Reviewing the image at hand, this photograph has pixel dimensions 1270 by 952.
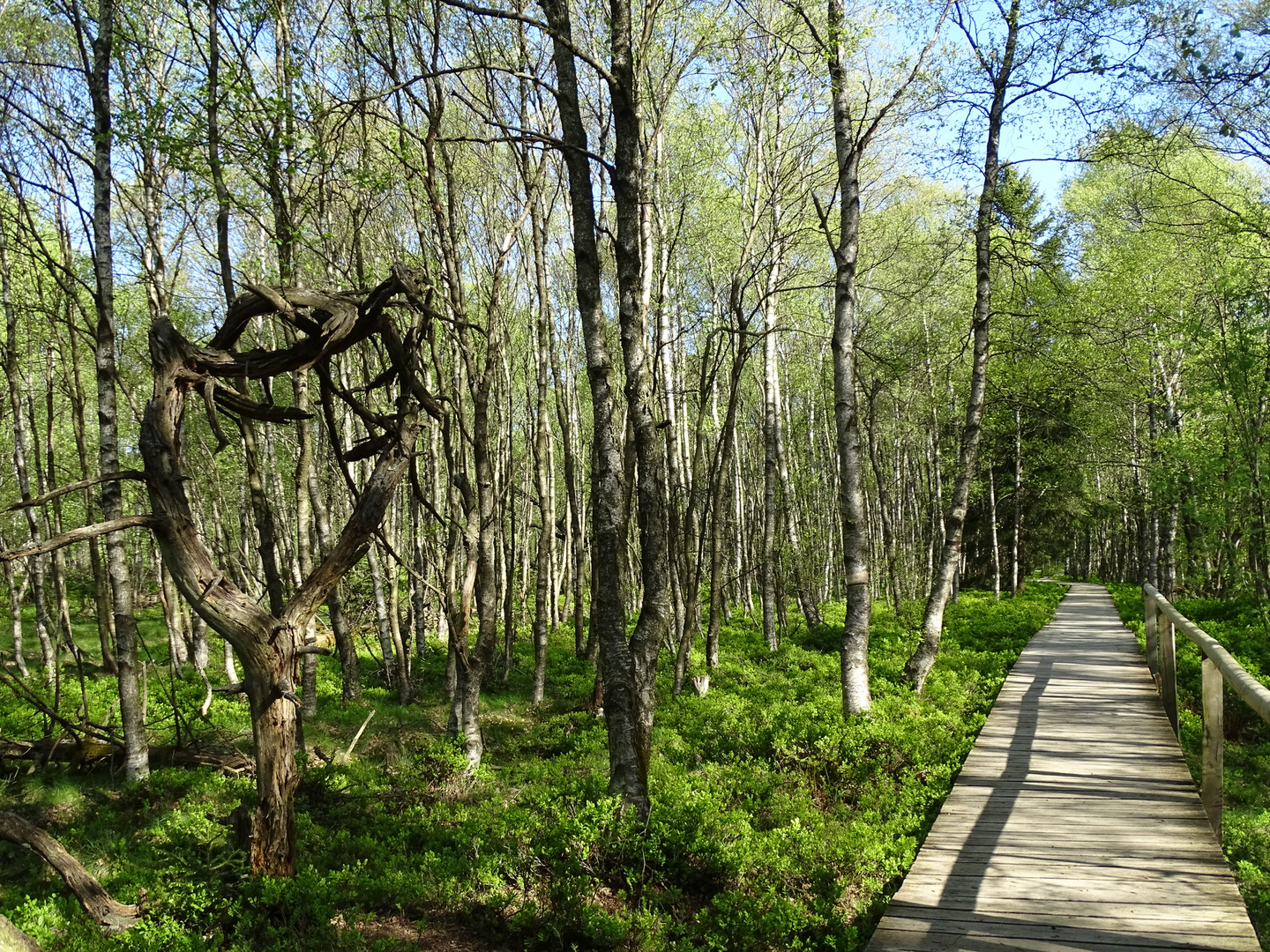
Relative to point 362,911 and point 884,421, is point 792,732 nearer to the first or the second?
point 362,911

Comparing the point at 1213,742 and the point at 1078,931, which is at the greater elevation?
the point at 1213,742

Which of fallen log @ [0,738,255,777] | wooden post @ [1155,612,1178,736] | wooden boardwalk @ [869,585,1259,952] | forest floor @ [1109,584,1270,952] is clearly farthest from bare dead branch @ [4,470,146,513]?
wooden post @ [1155,612,1178,736]

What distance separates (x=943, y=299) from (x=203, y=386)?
22.6 m

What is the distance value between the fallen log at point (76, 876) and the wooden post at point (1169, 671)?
844cm

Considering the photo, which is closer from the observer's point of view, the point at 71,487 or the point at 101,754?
the point at 71,487

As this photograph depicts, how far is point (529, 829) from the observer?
17.3 ft

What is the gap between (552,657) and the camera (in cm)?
1377

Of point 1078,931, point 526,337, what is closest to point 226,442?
point 1078,931

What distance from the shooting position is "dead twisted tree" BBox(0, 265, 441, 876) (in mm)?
3783

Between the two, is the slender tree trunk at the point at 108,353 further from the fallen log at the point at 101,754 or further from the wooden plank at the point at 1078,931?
the wooden plank at the point at 1078,931

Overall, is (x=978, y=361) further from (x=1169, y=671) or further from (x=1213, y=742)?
(x=1213, y=742)

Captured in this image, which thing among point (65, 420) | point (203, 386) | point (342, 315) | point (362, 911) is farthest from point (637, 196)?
point (65, 420)

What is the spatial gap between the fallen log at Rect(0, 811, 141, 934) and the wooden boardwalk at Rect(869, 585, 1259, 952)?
430 cm

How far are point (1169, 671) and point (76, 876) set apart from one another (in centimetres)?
909
